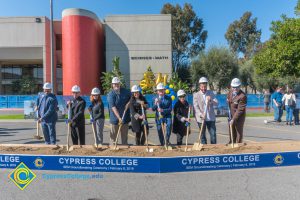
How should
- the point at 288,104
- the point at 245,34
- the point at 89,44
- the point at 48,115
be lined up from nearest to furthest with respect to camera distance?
the point at 48,115 < the point at 288,104 < the point at 89,44 < the point at 245,34

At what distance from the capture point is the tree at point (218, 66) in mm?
33844

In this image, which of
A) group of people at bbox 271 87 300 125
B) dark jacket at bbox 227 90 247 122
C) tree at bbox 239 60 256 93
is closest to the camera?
dark jacket at bbox 227 90 247 122

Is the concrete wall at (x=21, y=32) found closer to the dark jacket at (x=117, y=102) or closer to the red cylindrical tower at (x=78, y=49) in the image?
the red cylindrical tower at (x=78, y=49)

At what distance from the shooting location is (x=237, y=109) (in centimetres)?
622

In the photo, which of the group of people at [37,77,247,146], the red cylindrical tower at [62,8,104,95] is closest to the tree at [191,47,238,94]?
the red cylindrical tower at [62,8,104,95]

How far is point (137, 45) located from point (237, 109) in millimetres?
25918

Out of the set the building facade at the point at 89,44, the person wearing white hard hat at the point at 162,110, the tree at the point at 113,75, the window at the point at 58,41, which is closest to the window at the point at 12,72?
the building facade at the point at 89,44

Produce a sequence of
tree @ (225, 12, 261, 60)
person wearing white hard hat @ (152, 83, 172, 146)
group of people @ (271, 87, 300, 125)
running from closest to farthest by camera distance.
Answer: person wearing white hard hat @ (152, 83, 172, 146), group of people @ (271, 87, 300, 125), tree @ (225, 12, 261, 60)

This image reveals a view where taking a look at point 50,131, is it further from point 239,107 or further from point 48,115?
point 239,107

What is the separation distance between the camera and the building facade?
2873cm

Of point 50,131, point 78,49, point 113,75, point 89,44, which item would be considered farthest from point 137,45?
point 50,131

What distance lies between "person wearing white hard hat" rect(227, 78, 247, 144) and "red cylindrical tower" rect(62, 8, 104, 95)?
24.1 metres

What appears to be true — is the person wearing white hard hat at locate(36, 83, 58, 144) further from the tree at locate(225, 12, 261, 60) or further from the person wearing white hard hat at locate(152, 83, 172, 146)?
the tree at locate(225, 12, 261, 60)

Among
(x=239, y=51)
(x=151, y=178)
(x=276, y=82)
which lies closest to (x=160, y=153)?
(x=151, y=178)
